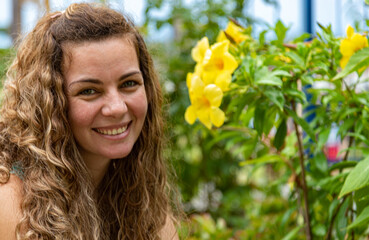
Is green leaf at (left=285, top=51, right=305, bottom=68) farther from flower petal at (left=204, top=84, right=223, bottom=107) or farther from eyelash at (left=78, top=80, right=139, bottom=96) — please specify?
eyelash at (left=78, top=80, right=139, bottom=96)

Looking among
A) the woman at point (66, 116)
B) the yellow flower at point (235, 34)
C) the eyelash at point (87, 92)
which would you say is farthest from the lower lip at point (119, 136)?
the yellow flower at point (235, 34)

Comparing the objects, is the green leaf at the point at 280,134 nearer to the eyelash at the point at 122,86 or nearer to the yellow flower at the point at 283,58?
the yellow flower at the point at 283,58

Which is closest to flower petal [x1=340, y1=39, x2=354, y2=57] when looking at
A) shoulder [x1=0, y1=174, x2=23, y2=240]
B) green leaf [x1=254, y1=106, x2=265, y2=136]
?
green leaf [x1=254, y1=106, x2=265, y2=136]

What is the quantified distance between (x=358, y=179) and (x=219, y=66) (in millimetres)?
549

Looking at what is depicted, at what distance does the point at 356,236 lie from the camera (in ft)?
5.54

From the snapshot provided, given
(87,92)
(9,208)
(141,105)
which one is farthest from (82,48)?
(9,208)

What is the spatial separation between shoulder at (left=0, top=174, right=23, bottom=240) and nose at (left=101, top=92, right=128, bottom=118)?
1.12ft

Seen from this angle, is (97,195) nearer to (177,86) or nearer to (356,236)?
(356,236)

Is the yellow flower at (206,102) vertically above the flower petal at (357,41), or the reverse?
the flower petal at (357,41)

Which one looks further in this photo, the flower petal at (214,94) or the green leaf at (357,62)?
the flower petal at (214,94)

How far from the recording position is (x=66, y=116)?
139 cm

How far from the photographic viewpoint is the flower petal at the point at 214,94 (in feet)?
4.61

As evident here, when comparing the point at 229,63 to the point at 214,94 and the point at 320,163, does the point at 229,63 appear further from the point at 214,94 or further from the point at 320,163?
the point at 320,163

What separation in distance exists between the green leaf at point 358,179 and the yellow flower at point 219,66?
0.45 metres
